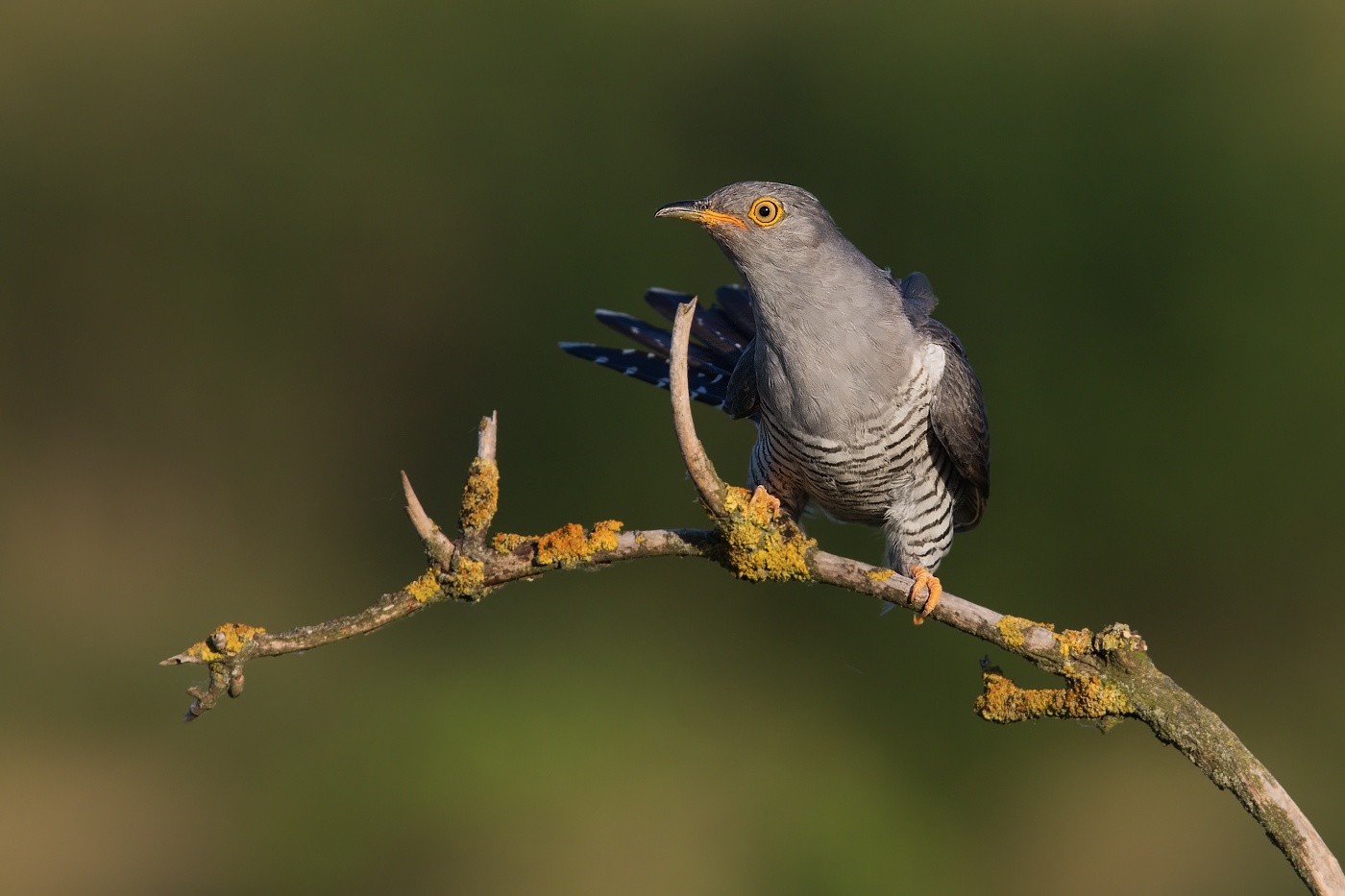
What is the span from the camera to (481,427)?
1987 mm

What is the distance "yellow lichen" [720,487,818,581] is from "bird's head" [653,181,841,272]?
0.67 metres

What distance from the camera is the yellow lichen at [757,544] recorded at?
207 centimetres

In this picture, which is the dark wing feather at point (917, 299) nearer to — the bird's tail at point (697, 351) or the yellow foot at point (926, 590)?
the bird's tail at point (697, 351)

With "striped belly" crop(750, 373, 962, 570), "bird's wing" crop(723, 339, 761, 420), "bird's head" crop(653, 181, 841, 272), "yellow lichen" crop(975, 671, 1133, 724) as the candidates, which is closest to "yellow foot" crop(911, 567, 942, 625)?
"yellow lichen" crop(975, 671, 1133, 724)

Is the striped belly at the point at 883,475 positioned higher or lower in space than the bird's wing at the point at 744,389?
lower

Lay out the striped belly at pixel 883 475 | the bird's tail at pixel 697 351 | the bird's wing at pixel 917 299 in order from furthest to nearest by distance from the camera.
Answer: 1. the bird's tail at pixel 697 351
2. the bird's wing at pixel 917 299
3. the striped belly at pixel 883 475

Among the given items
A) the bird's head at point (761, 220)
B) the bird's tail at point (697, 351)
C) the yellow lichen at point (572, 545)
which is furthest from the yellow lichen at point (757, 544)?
the bird's tail at point (697, 351)

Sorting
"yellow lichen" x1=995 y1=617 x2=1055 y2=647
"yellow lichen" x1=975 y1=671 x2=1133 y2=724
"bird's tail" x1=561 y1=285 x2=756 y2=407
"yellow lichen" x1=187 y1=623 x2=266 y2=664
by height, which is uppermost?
"bird's tail" x1=561 y1=285 x2=756 y2=407

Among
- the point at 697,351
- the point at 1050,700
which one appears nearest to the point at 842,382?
the point at 697,351

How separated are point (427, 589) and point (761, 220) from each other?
3.73 ft

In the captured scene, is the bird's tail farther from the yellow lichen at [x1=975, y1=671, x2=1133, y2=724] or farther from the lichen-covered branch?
the yellow lichen at [x1=975, y1=671, x2=1133, y2=724]

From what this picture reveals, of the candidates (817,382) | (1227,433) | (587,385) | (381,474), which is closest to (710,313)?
(817,382)

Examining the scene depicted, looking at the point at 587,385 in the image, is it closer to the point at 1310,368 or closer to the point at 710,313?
the point at 710,313

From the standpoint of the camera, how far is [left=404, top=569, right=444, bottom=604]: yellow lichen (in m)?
1.93
